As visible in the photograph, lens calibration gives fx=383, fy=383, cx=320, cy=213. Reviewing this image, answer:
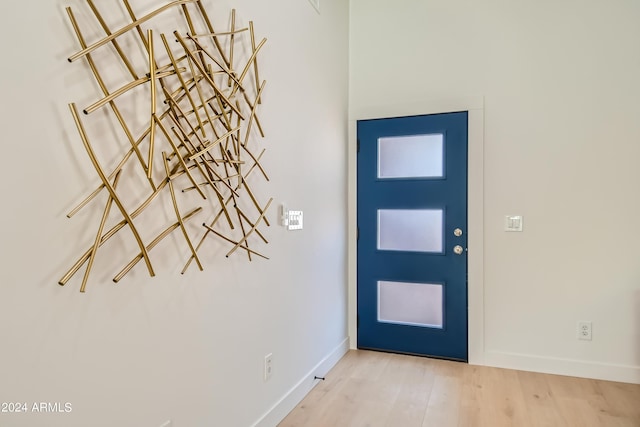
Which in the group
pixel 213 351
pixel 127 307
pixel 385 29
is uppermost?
pixel 385 29

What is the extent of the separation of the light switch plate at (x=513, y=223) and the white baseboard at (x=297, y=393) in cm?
158

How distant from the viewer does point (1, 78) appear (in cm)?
87

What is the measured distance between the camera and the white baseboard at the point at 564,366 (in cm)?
258

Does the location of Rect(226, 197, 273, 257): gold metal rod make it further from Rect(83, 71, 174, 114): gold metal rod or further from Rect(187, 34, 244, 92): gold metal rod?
Rect(83, 71, 174, 114): gold metal rod

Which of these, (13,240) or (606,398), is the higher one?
(13,240)

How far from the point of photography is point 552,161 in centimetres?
276

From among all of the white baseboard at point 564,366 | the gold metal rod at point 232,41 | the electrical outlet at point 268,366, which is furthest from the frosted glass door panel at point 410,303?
the gold metal rod at point 232,41

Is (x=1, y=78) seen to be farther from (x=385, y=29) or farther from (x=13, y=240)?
(x=385, y=29)

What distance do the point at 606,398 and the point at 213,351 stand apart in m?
2.39

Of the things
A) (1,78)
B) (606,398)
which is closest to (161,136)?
(1,78)

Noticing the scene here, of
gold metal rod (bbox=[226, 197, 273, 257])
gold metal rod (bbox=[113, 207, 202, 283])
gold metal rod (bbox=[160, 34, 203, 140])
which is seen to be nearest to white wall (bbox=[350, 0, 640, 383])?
gold metal rod (bbox=[226, 197, 273, 257])

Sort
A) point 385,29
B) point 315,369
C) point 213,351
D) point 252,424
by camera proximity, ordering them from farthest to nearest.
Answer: point 385,29
point 315,369
point 252,424
point 213,351

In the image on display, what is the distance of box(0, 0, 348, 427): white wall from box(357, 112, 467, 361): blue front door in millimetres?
734

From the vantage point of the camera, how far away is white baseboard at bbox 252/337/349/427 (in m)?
1.99
